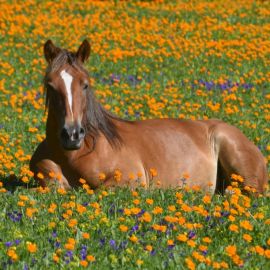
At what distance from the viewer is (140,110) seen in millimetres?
12414

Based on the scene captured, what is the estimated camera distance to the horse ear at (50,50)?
784 cm

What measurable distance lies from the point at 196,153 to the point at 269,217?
6.83ft

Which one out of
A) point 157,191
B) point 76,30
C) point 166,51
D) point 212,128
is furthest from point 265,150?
point 76,30

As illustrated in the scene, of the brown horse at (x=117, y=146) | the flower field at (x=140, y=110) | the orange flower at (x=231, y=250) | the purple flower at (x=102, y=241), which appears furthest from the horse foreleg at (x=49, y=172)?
the orange flower at (x=231, y=250)

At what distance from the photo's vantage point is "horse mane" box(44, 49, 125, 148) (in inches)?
301

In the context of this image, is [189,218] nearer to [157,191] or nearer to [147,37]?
[157,191]

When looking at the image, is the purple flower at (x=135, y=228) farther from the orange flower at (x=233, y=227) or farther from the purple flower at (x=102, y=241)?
the orange flower at (x=233, y=227)

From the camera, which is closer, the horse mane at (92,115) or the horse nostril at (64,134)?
the horse nostril at (64,134)

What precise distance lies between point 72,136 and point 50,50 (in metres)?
1.19

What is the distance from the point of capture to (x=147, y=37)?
1697cm

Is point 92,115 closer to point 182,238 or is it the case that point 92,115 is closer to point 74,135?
point 74,135

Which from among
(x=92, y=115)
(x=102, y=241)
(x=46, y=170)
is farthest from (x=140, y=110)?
(x=102, y=241)

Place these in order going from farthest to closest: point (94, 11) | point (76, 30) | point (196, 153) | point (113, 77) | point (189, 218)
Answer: point (94, 11)
point (76, 30)
point (113, 77)
point (196, 153)
point (189, 218)

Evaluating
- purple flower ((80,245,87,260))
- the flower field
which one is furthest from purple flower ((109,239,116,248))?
purple flower ((80,245,87,260))
